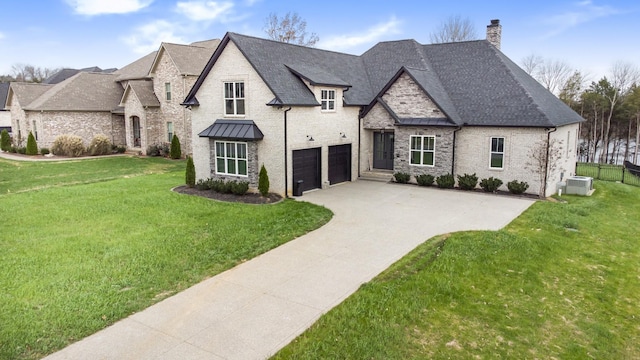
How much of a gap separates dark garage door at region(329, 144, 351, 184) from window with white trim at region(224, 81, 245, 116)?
5009 mm

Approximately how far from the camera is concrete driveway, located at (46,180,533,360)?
709 centimetres

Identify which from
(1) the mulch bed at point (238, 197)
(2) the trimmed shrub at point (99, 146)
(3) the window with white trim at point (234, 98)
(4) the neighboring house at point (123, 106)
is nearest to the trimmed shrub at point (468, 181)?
(1) the mulch bed at point (238, 197)

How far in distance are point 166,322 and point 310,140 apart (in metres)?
13.2

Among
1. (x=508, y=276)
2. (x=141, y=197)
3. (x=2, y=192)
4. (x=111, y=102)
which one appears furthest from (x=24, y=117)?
(x=508, y=276)

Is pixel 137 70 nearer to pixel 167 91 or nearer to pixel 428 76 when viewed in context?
pixel 167 91

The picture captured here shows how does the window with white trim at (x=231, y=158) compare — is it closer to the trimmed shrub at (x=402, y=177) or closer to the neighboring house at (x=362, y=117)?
the neighboring house at (x=362, y=117)

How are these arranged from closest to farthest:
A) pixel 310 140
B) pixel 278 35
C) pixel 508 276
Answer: pixel 508 276 → pixel 310 140 → pixel 278 35

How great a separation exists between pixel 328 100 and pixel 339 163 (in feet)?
11.2

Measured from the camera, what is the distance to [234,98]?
65.3 ft

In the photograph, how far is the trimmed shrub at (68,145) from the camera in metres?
33.2

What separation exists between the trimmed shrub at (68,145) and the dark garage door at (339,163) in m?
22.8

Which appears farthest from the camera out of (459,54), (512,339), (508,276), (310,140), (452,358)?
(459,54)

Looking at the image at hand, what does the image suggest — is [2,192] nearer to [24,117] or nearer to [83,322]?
[83,322]

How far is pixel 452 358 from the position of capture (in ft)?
22.7
